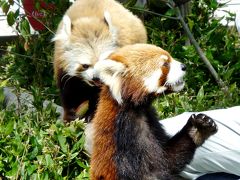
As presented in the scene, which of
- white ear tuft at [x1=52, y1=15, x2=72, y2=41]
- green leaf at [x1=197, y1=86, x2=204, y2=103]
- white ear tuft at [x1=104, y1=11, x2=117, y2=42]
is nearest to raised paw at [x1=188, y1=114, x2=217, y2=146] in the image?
green leaf at [x1=197, y1=86, x2=204, y2=103]

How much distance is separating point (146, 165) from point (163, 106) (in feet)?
5.31

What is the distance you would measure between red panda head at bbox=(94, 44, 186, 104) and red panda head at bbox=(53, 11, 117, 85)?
1804mm

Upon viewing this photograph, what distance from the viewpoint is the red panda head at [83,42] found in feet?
18.3

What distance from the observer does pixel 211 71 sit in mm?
5629

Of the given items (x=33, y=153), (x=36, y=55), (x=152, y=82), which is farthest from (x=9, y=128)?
(x=36, y=55)

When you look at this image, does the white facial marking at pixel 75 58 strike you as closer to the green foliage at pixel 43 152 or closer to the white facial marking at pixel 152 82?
the green foliage at pixel 43 152

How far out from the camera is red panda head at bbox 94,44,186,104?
3.62m

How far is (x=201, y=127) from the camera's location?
3.72 m

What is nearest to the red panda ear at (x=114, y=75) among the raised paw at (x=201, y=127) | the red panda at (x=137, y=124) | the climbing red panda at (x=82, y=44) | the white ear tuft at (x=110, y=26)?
the red panda at (x=137, y=124)

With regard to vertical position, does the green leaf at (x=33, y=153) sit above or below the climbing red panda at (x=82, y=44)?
below

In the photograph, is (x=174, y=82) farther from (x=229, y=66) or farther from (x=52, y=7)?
(x=52, y=7)

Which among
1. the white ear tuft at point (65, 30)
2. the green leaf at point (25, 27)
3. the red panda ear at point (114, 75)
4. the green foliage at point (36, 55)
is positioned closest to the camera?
the red panda ear at point (114, 75)

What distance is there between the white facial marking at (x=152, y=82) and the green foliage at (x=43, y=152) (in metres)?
0.97

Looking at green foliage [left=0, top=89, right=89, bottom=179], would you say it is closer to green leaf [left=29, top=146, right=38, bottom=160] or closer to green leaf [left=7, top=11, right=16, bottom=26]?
green leaf [left=29, top=146, right=38, bottom=160]
